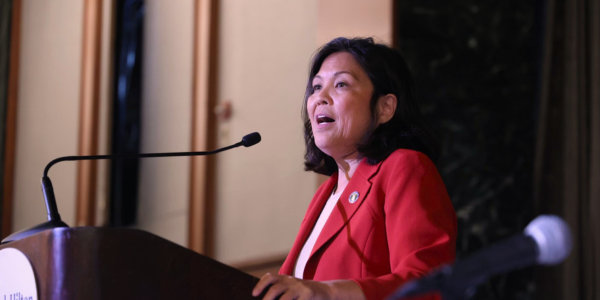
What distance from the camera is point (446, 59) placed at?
8.57 ft

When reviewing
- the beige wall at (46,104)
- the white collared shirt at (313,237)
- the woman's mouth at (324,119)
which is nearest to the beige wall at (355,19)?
the woman's mouth at (324,119)

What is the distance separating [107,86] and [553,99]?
2582 millimetres

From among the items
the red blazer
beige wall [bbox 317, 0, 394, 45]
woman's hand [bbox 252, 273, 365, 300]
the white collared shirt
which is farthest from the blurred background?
woman's hand [bbox 252, 273, 365, 300]

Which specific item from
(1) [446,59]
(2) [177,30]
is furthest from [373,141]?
(2) [177,30]

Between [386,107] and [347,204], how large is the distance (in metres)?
0.31

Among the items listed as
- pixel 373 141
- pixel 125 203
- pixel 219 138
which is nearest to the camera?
pixel 373 141

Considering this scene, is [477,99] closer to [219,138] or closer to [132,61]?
[219,138]

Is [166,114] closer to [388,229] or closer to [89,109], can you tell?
[89,109]

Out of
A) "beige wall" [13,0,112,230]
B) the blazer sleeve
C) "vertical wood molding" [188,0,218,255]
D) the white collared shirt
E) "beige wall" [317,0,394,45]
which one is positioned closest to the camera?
the blazer sleeve

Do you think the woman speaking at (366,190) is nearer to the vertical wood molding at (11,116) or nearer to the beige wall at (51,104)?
the beige wall at (51,104)

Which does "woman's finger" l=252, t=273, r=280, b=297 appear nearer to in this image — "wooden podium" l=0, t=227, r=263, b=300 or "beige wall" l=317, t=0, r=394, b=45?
"wooden podium" l=0, t=227, r=263, b=300

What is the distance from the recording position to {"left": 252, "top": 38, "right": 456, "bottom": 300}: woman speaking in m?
1.15

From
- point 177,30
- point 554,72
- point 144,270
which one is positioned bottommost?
point 144,270

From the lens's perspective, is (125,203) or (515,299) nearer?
(515,299)
